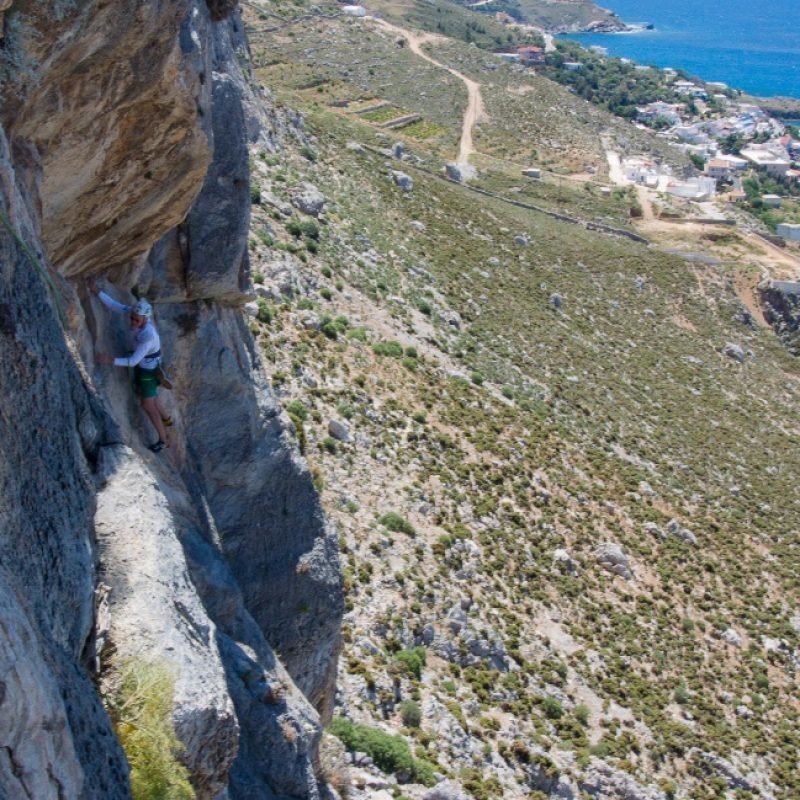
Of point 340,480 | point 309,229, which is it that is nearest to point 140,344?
point 340,480

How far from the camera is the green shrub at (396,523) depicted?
23422 mm

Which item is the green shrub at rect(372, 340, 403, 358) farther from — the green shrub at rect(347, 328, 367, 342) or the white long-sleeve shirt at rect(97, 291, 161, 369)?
the white long-sleeve shirt at rect(97, 291, 161, 369)

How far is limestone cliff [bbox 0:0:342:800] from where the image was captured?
6.38 meters

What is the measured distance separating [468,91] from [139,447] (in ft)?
343

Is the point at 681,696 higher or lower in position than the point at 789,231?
higher

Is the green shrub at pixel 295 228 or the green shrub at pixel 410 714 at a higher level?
the green shrub at pixel 295 228

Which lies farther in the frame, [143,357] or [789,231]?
[789,231]

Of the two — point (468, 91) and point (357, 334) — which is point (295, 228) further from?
point (468, 91)

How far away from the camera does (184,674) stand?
7508mm

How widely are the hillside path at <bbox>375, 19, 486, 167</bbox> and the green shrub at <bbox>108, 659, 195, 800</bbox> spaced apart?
255ft

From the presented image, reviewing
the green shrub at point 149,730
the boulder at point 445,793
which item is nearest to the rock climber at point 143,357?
the green shrub at point 149,730

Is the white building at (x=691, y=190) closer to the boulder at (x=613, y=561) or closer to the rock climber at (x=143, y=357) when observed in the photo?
the boulder at (x=613, y=561)

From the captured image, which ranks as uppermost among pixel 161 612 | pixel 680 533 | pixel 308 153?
pixel 161 612

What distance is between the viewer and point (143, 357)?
9.94 meters
